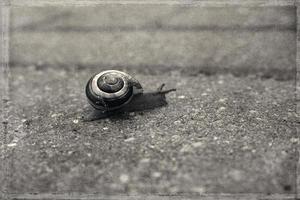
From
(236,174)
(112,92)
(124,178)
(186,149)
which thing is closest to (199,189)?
(236,174)

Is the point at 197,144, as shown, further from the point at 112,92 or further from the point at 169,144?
the point at 112,92

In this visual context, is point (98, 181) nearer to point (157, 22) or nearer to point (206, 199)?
point (206, 199)

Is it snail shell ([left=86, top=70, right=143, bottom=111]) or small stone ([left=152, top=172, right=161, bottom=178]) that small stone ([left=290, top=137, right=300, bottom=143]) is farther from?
snail shell ([left=86, top=70, right=143, bottom=111])

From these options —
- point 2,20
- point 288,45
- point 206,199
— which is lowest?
point 206,199

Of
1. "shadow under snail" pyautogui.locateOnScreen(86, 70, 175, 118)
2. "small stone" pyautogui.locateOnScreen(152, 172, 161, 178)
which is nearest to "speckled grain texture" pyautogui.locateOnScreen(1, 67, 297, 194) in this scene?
"small stone" pyautogui.locateOnScreen(152, 172, 161, 178)

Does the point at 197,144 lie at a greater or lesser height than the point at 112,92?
lesser

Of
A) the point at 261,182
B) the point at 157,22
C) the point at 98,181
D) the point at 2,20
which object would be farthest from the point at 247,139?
the point at 2,20
